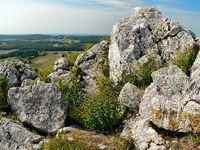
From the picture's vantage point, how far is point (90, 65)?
82.1 ft

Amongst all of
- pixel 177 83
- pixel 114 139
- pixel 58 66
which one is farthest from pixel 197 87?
pixel 58 66

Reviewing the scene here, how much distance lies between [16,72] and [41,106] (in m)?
4.23

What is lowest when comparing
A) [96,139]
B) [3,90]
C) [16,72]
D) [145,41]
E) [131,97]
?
[96,139]

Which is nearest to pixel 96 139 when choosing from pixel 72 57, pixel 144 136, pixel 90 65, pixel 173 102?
pixel 144 136

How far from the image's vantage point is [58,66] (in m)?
25.0

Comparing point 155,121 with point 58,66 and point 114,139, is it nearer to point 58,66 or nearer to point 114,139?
point 114,139

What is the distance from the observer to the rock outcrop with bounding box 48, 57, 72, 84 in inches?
936

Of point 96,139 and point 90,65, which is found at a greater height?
point 90,65

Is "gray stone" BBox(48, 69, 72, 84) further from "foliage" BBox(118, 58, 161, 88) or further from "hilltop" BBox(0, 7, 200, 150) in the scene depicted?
"foliage" BBox(118, 58, 161, 88)

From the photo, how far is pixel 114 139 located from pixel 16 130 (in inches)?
208

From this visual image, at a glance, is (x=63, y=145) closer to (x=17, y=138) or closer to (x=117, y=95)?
(x=17, y=138)

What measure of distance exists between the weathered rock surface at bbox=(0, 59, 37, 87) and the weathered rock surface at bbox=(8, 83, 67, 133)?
2.08 meters

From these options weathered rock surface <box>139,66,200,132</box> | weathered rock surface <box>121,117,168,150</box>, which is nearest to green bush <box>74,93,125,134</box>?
weathered rock surface <box>121,117,168,150</box>

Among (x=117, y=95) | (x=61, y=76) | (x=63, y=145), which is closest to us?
(x=63, y=145)
